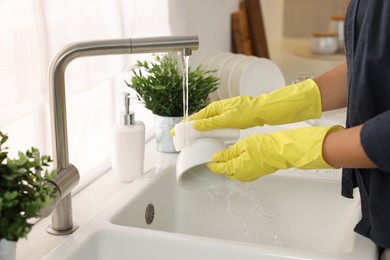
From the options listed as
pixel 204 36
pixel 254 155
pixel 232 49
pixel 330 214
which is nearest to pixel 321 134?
pixel 254 155

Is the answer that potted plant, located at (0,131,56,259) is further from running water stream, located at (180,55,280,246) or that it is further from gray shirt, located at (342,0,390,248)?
running water stream, located at (180,55,280,246)

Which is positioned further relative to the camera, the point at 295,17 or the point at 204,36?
the point at 295,17

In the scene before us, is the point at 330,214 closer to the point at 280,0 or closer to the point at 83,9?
the point at 83,9

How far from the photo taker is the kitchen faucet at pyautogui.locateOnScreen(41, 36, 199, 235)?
1.05 meters

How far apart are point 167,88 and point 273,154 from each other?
0.51 meters

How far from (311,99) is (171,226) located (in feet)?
1.50

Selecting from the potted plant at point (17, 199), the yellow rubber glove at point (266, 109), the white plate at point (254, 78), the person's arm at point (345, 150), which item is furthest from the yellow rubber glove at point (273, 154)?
the white plate at point (254, 78)

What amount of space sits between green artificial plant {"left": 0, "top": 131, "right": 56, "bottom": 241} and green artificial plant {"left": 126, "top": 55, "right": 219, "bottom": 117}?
71 cm

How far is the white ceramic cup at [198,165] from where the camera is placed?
3.78 ft

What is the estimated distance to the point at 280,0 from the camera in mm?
3844

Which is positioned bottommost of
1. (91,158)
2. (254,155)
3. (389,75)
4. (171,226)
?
(171,226)

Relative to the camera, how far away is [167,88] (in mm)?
1517

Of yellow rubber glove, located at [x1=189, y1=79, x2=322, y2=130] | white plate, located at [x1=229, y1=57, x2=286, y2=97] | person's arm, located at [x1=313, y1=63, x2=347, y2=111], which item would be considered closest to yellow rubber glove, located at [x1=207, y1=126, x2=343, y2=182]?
yellow rubber glove, located at [x1=189, y1=79, x2=322, y2=130]

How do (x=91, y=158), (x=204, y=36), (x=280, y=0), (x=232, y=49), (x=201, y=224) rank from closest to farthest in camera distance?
(x=201, y=224)
(x=91, y=158)
(x=204, y=36)
(x=232, y=49)
(x=280, y=0)
